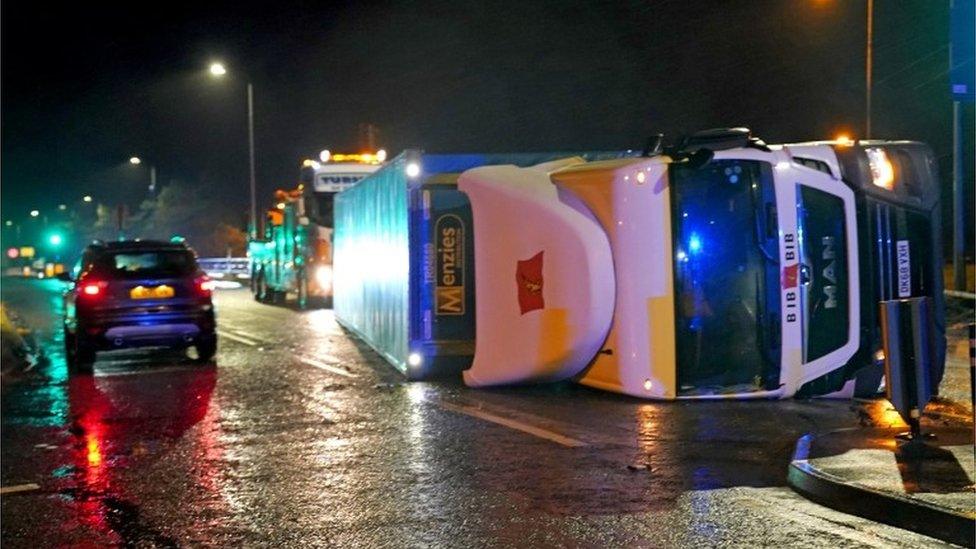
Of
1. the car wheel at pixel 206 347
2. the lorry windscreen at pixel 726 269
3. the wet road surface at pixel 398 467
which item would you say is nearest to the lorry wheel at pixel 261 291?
the car wheel at pixel 206 347

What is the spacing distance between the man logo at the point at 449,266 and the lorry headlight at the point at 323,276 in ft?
45.9

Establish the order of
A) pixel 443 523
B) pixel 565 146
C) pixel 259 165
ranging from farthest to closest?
pixel 259 165 → pixel 565 146 → pixel 443 523

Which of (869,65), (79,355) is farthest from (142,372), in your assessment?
(869,65)

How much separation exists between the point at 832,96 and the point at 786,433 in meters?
25.1

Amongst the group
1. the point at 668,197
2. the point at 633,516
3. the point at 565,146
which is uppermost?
the point at 565,146

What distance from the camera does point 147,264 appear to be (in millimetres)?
15398

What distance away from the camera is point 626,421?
1024 centimetres

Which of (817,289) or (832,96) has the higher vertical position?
(832,96)

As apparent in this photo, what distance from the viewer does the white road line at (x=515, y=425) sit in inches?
370

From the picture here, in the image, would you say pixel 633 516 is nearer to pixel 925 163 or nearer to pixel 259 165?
pixel 925 163

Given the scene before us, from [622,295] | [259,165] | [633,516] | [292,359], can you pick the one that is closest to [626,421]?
[622,295]

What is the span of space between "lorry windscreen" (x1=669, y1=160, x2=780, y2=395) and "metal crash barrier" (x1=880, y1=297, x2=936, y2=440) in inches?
82.0

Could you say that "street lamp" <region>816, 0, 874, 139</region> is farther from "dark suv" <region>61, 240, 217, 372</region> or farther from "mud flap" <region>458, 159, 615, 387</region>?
"dark suv" <region>61, 240, 217, 372</region>

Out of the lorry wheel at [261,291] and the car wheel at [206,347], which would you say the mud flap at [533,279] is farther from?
the lorry wheel at [261,291]
